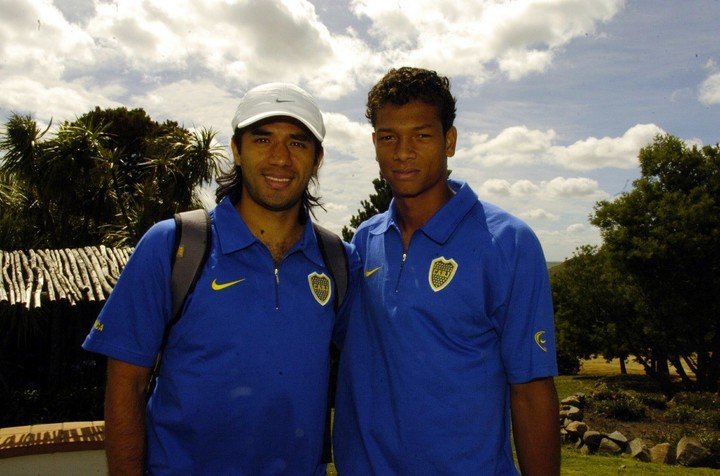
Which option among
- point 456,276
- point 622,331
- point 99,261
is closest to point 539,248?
point 456,276

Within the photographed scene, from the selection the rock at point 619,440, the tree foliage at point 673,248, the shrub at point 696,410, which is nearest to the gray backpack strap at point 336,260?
the rock at point 619,440

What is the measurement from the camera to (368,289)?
3082 millimetres

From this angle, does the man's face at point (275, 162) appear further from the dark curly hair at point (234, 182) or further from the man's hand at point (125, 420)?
the man's hand at point (125, 420)

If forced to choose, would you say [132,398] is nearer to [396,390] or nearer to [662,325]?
[396,390]

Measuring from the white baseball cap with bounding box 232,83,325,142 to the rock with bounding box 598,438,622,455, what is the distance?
55.4 ft

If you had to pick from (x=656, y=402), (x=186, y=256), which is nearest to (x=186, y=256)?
(x=186, y=256)

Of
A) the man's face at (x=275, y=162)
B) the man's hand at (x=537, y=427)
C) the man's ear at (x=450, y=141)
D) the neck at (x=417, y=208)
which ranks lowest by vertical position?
the man's hand at (x=537, y=427)

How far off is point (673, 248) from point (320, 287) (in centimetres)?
2832

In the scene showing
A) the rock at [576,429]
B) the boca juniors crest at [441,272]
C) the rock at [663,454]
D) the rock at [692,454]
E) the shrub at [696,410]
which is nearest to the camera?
the boca juniors crest at [441,272]

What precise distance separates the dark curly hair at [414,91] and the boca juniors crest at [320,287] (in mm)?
894

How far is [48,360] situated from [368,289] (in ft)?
46.3

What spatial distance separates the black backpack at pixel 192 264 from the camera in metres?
2.65

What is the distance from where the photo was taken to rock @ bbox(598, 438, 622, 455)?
17062 mm

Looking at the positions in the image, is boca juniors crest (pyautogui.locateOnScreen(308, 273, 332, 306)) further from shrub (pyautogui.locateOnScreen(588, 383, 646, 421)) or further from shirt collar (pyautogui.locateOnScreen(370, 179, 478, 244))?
shrub (pyautogui.locateOnScreen(588, 383, 646, 421))
